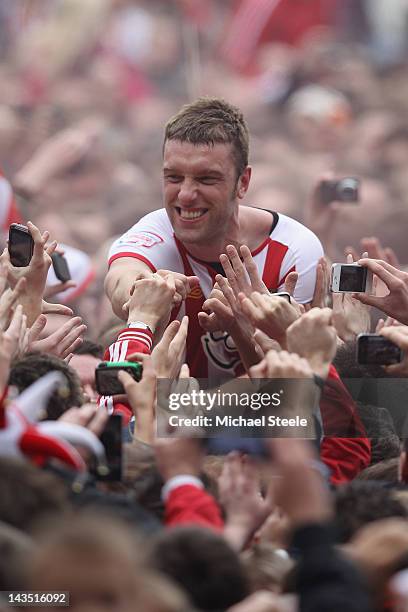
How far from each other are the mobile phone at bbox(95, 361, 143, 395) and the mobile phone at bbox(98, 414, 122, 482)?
0.59 m

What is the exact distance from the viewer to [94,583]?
313 centimetres

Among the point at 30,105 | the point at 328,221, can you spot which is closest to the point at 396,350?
the point at 328,221

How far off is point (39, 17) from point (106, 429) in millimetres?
12903

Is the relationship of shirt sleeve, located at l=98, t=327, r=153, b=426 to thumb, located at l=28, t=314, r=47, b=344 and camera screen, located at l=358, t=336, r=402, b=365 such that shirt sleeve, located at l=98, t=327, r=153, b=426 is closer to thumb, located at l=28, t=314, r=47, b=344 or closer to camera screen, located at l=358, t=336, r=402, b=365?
thumb, located at l=28, t=314, r=47, b=344

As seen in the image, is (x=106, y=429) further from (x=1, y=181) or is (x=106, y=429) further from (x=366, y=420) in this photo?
(x=1, y=181)

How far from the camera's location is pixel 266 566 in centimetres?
399

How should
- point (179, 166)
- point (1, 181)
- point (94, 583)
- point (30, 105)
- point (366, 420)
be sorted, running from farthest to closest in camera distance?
1. point (30, 105)
2. point (1, 181)
3. point (179, 166)
4. point (366, 420)
5. point (94, 583)

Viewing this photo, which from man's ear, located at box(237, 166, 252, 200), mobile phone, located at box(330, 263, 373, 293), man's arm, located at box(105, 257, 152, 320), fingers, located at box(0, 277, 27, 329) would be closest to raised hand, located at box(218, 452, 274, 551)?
fingers, located at box(0, 277, 27, 329)

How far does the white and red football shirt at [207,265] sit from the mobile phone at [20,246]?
0.74m

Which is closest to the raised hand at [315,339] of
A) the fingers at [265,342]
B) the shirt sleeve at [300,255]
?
the fingers at [265,342]

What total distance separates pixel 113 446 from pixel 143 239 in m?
2.49

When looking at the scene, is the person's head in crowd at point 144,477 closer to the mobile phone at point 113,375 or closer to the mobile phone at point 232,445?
the mobile phone at point 232,445

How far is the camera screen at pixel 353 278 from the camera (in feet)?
19.2

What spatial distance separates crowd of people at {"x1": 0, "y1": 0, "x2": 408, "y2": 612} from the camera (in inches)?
140
